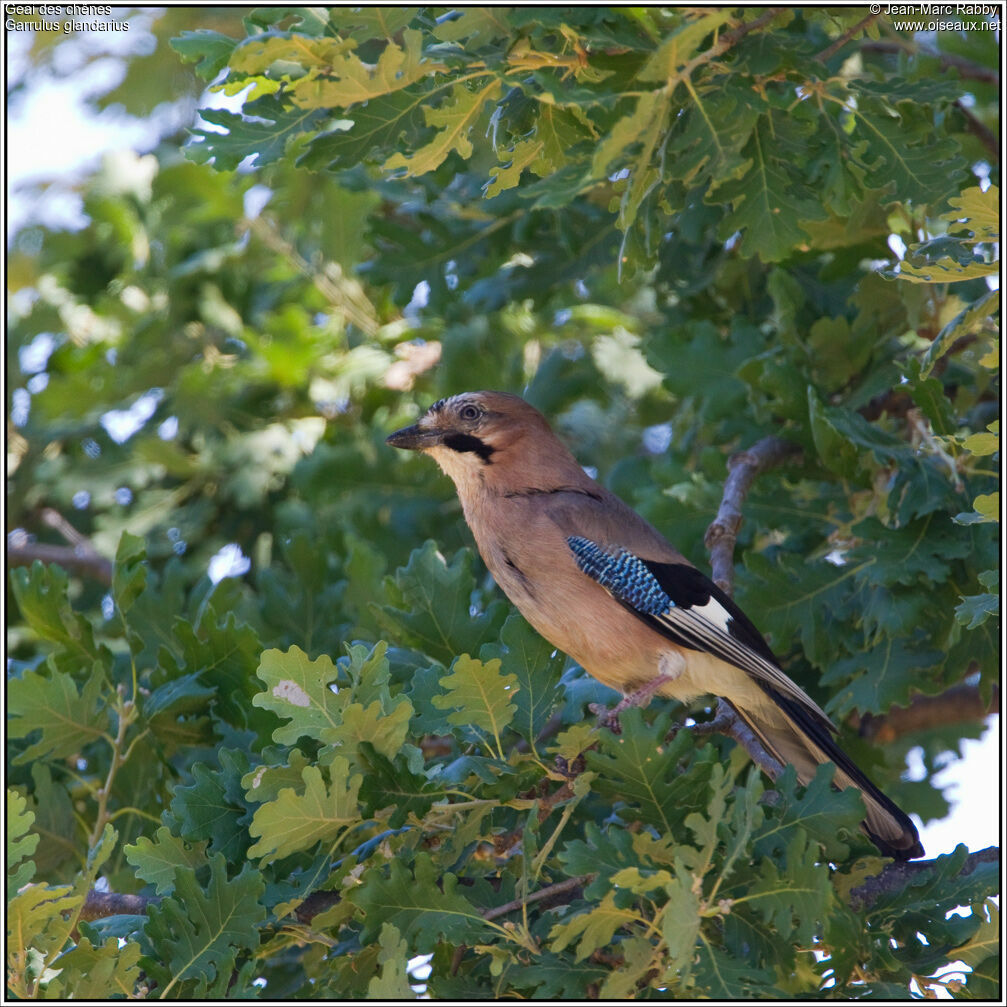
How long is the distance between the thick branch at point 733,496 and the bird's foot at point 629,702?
376 mm

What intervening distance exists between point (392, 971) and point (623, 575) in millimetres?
1773

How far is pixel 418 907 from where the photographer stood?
3033mm

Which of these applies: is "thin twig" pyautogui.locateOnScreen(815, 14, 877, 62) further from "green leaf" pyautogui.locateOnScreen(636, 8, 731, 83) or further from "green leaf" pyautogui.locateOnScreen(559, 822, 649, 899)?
"green leaf" pyautogui.locateOnScreen(559, 822, 649, 899)

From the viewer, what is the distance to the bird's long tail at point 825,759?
12.6 feet

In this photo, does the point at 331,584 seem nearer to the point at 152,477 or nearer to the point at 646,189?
the point at 152,477

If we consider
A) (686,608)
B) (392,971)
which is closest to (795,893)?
(392,971)

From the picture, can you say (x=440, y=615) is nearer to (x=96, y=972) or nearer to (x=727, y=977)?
(x=96, y=972)

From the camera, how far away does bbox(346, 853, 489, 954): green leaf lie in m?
3.00

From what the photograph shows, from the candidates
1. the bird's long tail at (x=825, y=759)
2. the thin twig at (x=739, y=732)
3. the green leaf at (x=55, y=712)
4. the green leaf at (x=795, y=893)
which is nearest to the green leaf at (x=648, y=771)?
the green leaf at (x=795, y=893)

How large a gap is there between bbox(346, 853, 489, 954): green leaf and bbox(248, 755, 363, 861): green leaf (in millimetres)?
176

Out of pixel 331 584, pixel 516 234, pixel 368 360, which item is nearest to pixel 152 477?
pixel 368 360

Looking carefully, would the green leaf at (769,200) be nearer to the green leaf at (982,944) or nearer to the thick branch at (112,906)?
the green leaf at (982,944)

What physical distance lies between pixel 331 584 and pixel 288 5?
7.76 ft

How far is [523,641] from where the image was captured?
3.52 meters
